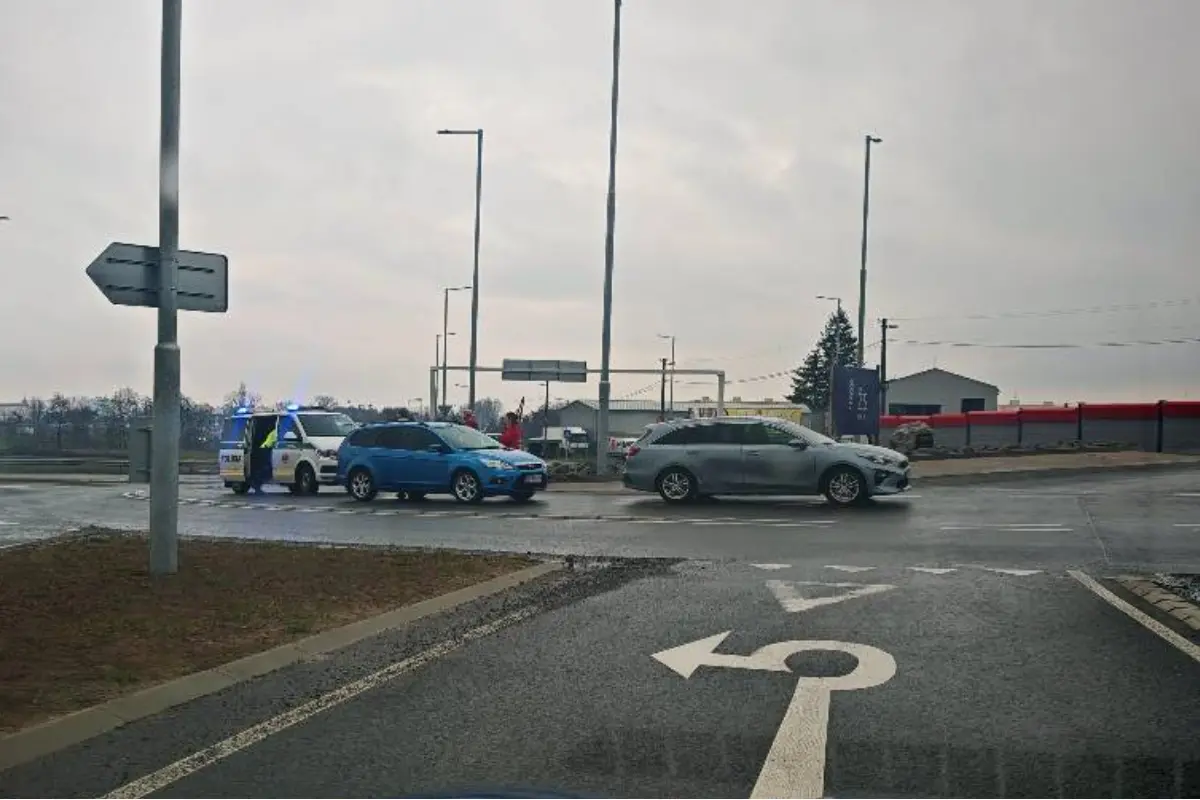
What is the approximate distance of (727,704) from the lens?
6.39 meters

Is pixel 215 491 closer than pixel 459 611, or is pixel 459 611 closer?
pixel 459 611

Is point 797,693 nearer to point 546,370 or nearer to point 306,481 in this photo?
point 306,481

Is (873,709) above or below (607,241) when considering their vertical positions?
below

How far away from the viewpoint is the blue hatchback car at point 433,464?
2175 cm

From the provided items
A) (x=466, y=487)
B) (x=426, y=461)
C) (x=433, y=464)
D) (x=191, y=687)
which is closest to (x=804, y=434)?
(x=466, y=487)

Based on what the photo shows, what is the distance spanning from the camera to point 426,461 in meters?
22.5

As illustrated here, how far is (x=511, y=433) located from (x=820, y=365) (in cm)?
8268

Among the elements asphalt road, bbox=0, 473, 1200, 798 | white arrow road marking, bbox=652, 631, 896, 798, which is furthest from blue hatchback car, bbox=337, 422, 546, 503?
white arrow road marking, bbox=652, 631, 896, 798

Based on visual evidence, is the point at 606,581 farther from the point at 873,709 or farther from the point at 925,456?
the point at 925,456

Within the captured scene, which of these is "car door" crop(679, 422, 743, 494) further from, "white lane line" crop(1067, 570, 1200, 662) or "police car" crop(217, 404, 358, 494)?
"white lane line" crop(1067, 570, 1200, 662)

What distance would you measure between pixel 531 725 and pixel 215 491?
23.3m

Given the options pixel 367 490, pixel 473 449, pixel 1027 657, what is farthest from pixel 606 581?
pixel 367 490

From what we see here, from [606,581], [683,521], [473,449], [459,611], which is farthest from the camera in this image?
[473,449]

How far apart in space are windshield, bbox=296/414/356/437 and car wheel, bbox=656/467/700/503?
27.8 feet
